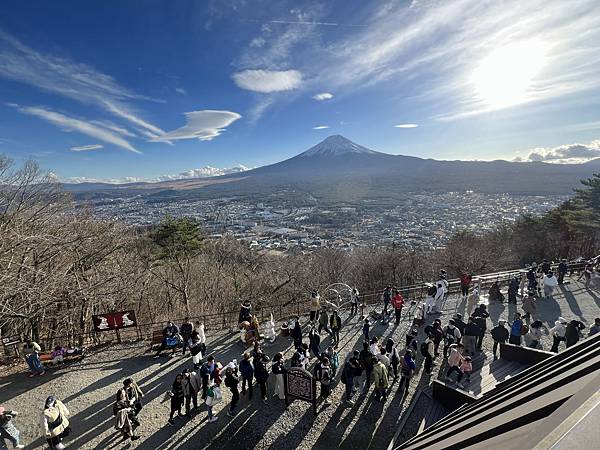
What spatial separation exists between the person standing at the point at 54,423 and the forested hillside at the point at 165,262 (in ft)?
15.3

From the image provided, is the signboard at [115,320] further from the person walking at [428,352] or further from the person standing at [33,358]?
the person walking at [428,352]

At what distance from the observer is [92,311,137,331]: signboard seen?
10.3 metres

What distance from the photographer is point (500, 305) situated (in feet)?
42.0

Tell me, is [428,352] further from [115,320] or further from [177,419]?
[115,320]

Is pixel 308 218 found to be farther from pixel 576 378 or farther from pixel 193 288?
pixel 576 378

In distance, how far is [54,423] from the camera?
590 cm

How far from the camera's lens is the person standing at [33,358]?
874 centimetres

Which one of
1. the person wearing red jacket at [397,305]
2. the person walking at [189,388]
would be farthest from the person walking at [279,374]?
the person wearing red jacket at [397,305]

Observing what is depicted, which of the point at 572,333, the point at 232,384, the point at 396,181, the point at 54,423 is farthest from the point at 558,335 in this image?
the point at 396,181

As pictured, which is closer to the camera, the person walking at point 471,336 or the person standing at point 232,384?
the person standing at point 232,384

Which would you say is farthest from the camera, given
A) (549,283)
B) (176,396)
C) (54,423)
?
(549,283)

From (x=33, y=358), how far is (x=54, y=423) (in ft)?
13.7

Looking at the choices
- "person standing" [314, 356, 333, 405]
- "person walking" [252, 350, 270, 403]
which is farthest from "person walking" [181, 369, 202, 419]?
"person standing" [314, 356, 333, 405]

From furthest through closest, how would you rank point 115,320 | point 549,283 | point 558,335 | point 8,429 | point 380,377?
point 549,283
point 115,320
point 558,335
point 380,377
point 8,429
